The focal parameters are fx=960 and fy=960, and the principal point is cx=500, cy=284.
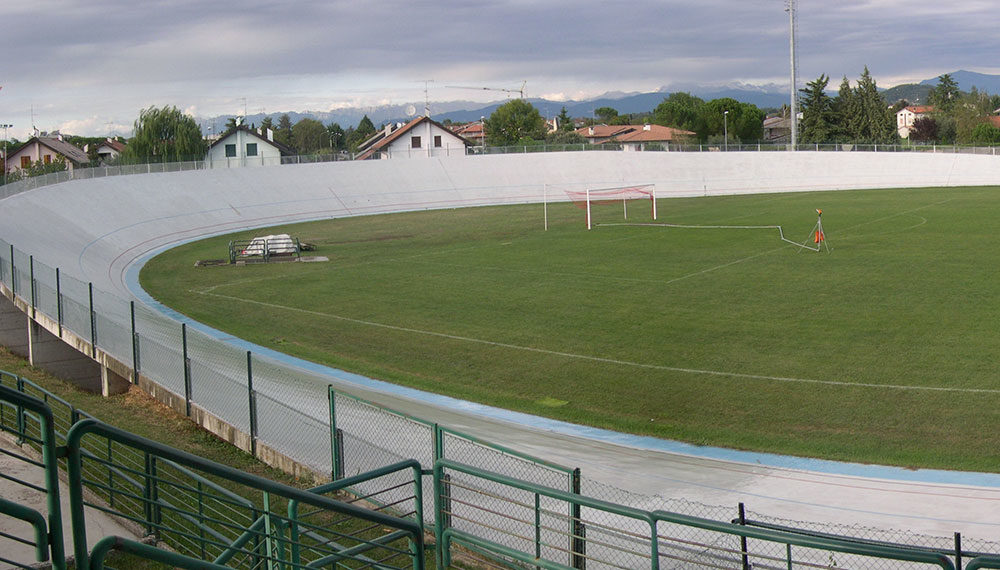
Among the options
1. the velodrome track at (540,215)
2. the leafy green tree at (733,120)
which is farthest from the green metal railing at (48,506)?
the leafy green tree at (733,120)

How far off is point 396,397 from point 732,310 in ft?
35.3

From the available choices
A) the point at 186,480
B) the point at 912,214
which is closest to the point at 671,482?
the point at 186,480

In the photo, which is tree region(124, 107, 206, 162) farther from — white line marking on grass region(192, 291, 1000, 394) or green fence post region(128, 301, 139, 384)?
green fence post region(128, 301, 139, 384)

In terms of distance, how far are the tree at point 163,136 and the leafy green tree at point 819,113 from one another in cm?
6166

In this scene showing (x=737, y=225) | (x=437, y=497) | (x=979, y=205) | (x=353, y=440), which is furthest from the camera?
(x=979, y=205)

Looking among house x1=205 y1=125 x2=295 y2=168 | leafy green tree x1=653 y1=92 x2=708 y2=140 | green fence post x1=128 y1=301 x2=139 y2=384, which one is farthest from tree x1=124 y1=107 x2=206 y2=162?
leafy green tree x1=653 y1=92 x2=708 y2=140

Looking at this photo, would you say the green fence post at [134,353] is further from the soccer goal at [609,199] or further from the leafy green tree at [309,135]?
the leafy green tree at [309,135]

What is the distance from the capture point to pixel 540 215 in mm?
56656

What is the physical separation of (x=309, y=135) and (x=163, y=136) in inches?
4051

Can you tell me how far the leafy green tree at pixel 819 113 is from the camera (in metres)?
101

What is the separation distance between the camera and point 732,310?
2600 cm

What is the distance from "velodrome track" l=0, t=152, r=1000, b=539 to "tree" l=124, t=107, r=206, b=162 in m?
24.0

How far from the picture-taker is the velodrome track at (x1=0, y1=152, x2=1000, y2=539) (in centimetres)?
1345

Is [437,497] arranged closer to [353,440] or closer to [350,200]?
[353,440]
